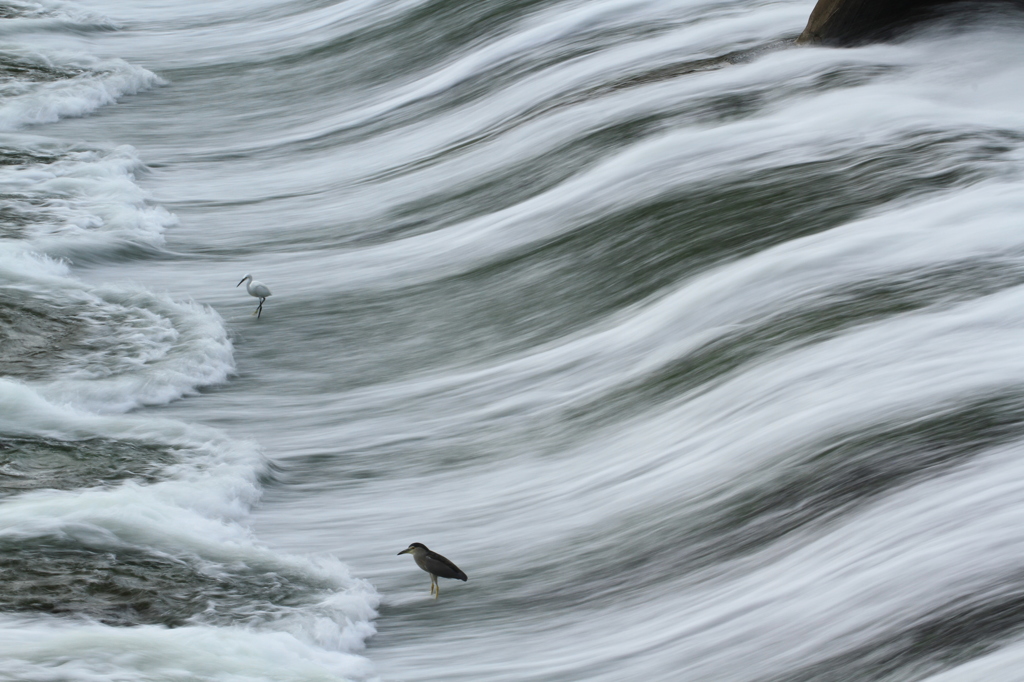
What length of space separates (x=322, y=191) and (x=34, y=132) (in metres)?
1.97

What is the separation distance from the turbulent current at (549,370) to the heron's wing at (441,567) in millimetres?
134

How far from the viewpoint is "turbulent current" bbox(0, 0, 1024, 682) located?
3.11 meters

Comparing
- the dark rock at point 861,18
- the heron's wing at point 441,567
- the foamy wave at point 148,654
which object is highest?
the dark rock at point 861,18

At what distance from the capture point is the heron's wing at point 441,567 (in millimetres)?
3402

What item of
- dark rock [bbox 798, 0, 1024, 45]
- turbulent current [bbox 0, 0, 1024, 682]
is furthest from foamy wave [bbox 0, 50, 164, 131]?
dark rock [bbox 798, 0, 1024, 45]

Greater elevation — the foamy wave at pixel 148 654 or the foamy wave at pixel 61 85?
the foamy wave at pixel 61 85

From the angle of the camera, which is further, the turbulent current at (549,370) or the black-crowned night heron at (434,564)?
the black-crowned night heron at (434,564)

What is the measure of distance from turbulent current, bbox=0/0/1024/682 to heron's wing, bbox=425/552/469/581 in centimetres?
13

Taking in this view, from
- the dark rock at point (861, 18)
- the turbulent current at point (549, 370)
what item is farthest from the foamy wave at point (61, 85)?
the dark rock at point (861, 18)

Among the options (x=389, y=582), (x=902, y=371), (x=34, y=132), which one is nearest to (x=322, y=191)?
(x=34, y=132)

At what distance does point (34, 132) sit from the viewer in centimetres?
733

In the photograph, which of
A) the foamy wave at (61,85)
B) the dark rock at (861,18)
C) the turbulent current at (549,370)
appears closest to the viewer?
the turbulent current at (549,370)

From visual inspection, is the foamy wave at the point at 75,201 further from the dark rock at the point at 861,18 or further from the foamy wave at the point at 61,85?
the dark rock at the point at 861,18

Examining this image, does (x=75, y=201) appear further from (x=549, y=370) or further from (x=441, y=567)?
(x=441, y=567)
